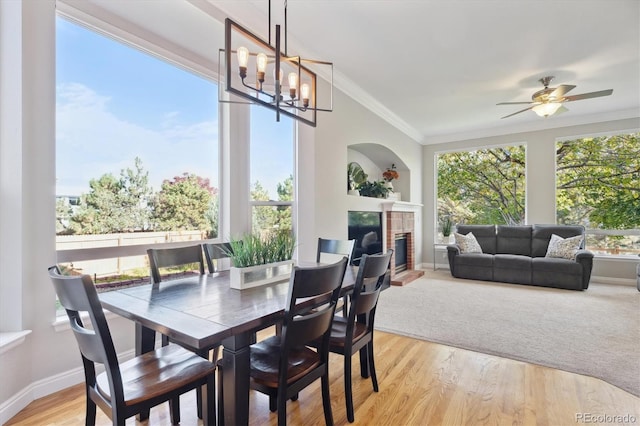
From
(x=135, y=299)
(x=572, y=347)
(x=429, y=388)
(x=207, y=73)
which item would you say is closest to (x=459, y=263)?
(x=572, y=347)

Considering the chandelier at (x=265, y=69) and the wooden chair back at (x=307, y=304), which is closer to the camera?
the wooden chair back at (x=307, y=304)

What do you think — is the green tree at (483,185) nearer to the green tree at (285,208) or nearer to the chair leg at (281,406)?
the green tree at (285,208)

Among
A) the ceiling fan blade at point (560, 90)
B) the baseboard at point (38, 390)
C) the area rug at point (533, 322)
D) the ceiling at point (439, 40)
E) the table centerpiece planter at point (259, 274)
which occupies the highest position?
the ceiling at point (439, 40)

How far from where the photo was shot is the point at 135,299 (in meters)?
1.53

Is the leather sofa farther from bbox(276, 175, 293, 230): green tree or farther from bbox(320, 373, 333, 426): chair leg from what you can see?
bbox(320, 373, 333, 426): chair leg

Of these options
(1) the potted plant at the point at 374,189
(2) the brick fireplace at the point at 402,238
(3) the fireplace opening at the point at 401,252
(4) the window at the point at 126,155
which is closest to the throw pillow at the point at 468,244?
(2) the brick fireplace at the point at 402,238

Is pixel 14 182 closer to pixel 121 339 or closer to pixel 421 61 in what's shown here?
pixel 121 339

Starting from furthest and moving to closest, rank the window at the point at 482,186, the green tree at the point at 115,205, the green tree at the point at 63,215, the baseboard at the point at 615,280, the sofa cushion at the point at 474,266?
the window at the point at 482,186, the sofa cushion at the point at 474,266, the baseboard at the point at 615,280, the green tree at the point at 115,205, the green tree at the point at 63,215

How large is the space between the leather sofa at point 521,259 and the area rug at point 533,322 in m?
0.21

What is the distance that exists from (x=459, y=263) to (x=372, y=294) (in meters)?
4.30

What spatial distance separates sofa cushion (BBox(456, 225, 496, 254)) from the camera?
580 centimetres

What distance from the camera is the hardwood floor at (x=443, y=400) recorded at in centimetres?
173

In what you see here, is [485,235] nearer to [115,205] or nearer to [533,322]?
[533,322]

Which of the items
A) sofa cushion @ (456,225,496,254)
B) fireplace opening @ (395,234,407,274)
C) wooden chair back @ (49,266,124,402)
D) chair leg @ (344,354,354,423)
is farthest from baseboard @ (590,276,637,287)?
wooden chair back @ (49,266,124,402)
